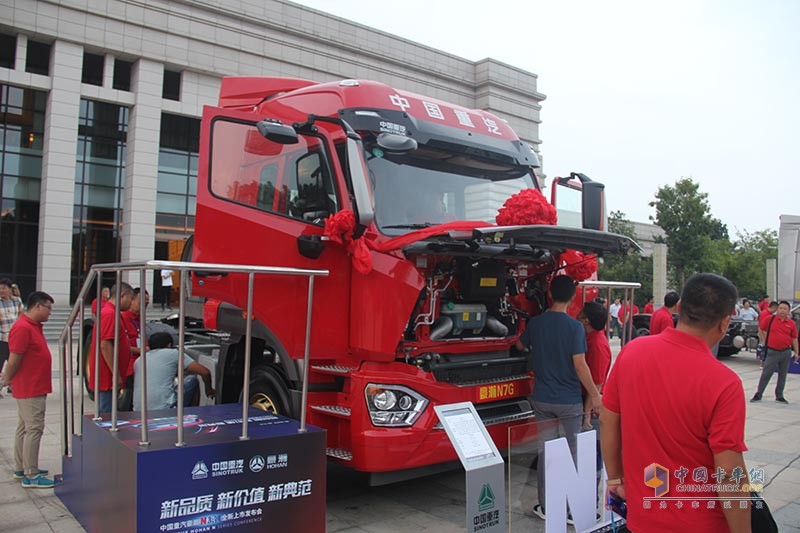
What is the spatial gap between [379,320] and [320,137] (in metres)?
A: 1.51

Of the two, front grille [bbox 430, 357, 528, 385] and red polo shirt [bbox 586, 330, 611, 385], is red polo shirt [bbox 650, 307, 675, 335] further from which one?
front grille [bbox 430, 357, 528, 385]

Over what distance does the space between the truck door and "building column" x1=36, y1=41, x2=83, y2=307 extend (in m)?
17.8

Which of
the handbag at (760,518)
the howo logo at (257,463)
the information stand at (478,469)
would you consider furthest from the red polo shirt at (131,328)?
the handbag at (760,518)

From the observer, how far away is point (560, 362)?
4.58 metres

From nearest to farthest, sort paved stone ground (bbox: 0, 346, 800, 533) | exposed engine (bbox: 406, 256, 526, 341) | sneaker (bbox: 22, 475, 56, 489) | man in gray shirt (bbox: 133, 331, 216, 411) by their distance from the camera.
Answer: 1. paved stone ground (bbox: 0, 346, 800, 533)
2. exposed engine (bbox: 406, 256, 526, 341)
3. sneaker (bbox: 22, 475, 56, 489)
4. man in gray shirt (bbox: 133, 331, 216, 411)

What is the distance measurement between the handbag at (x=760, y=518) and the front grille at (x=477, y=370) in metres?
2.47

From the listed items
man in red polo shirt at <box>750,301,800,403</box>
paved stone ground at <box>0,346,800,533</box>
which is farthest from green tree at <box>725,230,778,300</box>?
paved stone ground at <box>0,346,800,533</box>

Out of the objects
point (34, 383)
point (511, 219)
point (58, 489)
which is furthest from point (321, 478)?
point (34, 383)

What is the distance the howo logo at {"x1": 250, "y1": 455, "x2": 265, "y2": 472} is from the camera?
3508 mm

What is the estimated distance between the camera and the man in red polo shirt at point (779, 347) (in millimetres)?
10312

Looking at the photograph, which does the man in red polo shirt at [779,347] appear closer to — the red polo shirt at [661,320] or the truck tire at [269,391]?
the red polo shirt at [661,320]

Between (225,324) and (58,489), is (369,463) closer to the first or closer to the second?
(225,324)

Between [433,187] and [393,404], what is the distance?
1813mm

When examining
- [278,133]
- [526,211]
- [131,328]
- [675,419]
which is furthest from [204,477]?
[131,328]
